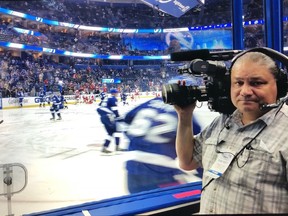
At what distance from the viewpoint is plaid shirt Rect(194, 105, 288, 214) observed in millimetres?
590

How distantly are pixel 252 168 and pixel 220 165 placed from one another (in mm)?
81

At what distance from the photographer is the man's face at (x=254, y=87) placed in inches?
25.3

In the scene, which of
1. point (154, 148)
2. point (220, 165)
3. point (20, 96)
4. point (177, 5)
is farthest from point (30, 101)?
point (220, 165)

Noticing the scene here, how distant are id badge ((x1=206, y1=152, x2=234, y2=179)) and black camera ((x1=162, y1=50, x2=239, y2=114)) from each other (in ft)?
0.54

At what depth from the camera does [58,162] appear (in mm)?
3033

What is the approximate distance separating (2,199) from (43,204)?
28 centimetres

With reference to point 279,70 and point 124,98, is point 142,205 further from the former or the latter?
point 124,98

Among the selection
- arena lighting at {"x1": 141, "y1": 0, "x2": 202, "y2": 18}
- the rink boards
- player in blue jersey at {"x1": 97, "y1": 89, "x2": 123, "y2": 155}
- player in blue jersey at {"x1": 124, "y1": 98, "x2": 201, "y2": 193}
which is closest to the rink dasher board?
player in blue jersey at {"x1": 97, "y1": 89, "x2": 123, "y2": 155}

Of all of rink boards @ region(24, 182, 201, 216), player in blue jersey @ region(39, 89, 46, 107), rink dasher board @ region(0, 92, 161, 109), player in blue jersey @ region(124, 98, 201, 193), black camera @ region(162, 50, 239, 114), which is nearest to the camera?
black camera @ region(162, 50, 239, 114)

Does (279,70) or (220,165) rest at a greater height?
(279,70)

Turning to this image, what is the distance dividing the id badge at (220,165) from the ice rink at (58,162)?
0.80 metres

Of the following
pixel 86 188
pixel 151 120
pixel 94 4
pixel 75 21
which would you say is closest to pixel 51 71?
pixel 75 21

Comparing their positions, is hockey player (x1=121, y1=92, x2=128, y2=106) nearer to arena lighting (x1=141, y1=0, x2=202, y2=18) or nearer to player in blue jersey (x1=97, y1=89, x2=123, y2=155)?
player in blue jersey (x1=97, y1=89, x2=123, y2=155)

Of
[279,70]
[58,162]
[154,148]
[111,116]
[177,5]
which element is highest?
[177,5]
